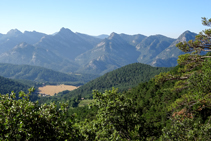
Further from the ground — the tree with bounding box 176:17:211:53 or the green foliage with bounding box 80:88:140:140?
the tree with bounding box 176:17:211:53

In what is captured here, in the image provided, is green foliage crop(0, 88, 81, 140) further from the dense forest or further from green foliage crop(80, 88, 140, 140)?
green foliage crop(80, 88, 140, 140)

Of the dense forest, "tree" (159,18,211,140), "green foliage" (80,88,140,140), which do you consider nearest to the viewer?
the dense forest

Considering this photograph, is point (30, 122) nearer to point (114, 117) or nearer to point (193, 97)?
point (114, 117)

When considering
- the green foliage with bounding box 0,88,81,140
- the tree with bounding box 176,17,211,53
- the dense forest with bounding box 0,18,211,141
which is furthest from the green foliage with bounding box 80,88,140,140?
the tree with bounding box 176,17,211,53

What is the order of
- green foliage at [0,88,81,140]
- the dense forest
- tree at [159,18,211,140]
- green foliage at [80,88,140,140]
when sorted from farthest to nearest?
green foliage at [80,88,140,140] → tree at [159,18,211,140] → the dense forest → green foliage at [0,88,81,140]

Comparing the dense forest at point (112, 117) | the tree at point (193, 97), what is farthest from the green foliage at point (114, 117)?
the tree at point (193, 97)

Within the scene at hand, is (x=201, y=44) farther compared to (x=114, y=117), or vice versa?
(x=201, y=44)

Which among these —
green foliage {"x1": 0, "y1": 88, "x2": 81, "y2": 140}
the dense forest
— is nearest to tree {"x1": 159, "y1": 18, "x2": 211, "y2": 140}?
the dense forest

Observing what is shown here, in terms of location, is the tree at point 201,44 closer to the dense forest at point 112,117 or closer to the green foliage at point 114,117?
the dense forest at point 112,117

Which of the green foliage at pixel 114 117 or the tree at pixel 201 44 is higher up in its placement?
the tree at pixel 201 44

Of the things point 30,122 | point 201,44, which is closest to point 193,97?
point 201,44

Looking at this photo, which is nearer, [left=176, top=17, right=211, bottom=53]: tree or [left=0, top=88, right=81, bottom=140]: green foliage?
[left=0, top=88, right=81, bottom=140]: green foliage

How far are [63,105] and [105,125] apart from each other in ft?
33.7

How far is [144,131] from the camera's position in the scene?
26422mm
